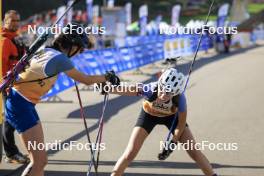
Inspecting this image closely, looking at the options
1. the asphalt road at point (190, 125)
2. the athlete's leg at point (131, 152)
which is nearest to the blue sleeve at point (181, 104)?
the athlete's leg at point (131, 152)

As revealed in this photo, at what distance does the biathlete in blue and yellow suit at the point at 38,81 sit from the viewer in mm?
5500

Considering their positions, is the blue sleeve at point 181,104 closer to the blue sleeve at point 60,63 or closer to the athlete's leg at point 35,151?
the blue sleeve at point 60,63

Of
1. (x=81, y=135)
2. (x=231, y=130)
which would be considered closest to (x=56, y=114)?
Result: (x=81, y=135)

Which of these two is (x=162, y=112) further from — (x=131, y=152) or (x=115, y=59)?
(x=115, y=59)

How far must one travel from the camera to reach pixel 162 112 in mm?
A: 6324

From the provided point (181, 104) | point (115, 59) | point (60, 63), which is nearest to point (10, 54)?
point (60, 63)

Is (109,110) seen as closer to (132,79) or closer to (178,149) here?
(178,149)

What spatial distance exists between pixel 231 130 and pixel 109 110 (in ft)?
11.0

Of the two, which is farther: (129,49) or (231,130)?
(129,49)

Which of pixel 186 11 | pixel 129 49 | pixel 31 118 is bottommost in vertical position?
pixel 186 11

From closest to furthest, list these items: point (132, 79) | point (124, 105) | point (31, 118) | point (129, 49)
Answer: point (31, 118) < point (124, 105) < point (132, 79) < point (129, 49)

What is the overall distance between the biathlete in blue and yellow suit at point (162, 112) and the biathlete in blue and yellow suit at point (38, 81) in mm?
588

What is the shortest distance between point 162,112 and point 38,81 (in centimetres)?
145

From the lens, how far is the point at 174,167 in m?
8.02
